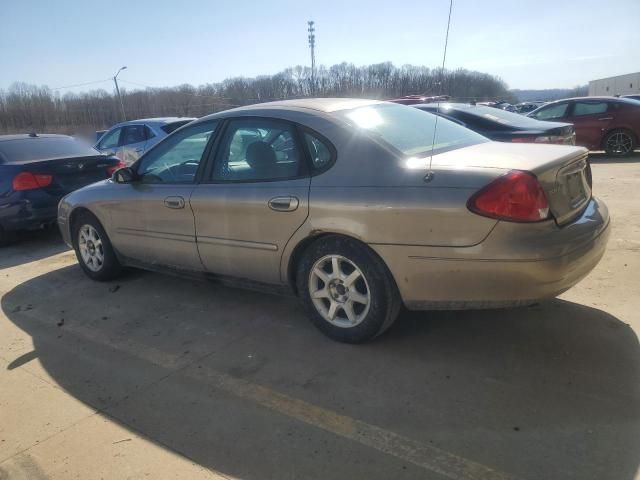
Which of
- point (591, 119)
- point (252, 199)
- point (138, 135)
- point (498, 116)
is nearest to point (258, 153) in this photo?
point (252, 199)

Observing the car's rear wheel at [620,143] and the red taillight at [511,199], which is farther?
the car's rear wheel at [620,143]

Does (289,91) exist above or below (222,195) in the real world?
below

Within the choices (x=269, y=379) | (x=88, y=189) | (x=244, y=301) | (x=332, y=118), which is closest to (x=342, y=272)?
(x=269, y=379)

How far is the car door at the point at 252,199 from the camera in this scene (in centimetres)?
336

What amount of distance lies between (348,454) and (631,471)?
1.16m

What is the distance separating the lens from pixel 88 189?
4.97 meters

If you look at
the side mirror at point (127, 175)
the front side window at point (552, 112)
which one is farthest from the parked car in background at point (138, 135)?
the front side window at point (552, 112)

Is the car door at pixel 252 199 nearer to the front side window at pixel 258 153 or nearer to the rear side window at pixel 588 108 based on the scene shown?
the front side window at pixel 258 153

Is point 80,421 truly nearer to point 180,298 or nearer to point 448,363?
point 180,298

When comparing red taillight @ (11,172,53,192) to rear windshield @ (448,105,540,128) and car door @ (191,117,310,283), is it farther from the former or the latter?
rear windshield @ (448,105,540,128)

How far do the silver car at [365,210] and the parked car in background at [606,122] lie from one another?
958cm

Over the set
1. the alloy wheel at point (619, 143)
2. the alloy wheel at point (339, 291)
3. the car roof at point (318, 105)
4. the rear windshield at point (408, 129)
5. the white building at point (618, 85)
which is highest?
the car roof at point (318, 105)

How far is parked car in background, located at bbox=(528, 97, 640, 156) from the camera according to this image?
11398mm

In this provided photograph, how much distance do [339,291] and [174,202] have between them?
5.34 ft
